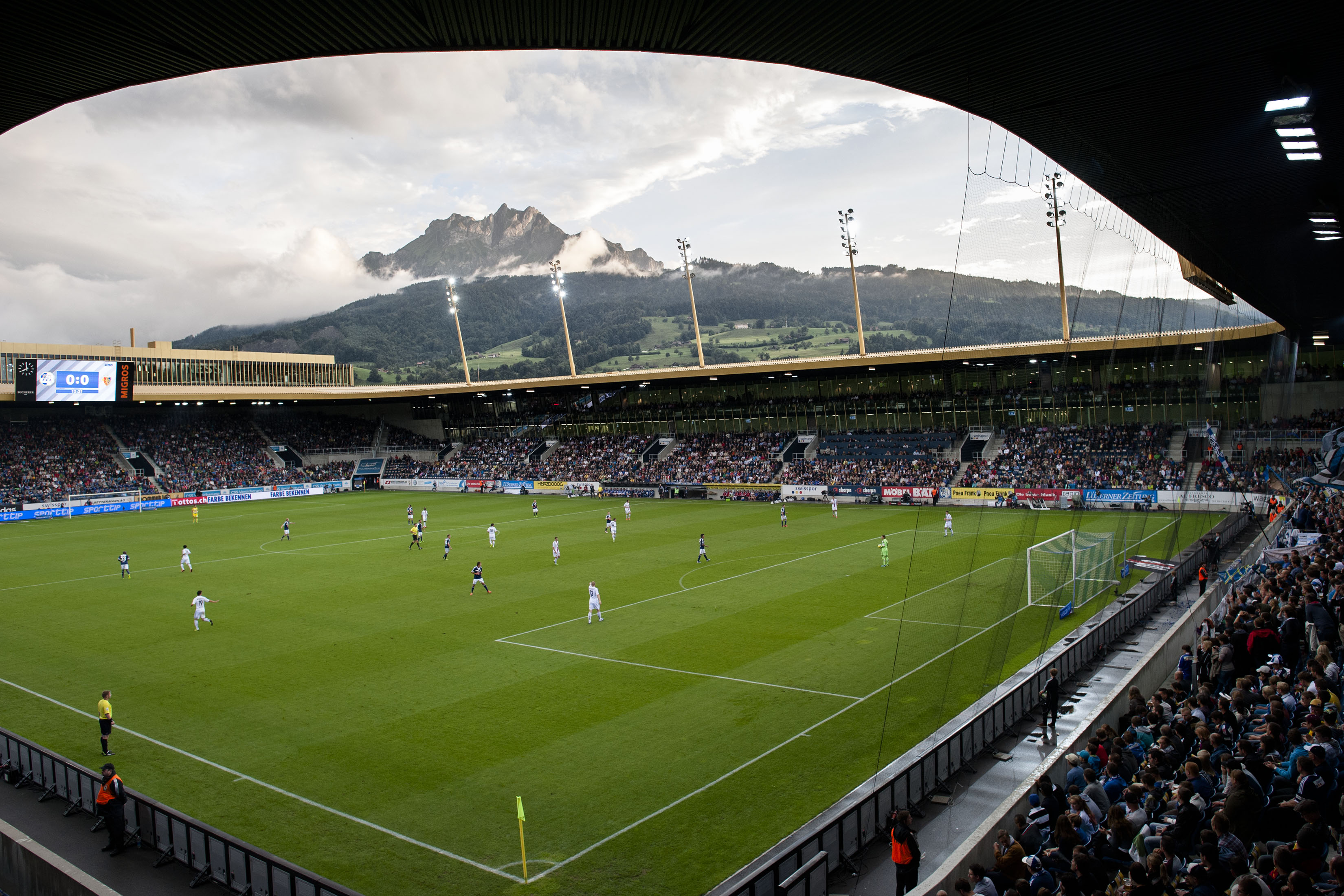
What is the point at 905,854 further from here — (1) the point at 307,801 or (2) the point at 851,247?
(2) the point at 851,247

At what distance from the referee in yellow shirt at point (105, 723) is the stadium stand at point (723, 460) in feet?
155

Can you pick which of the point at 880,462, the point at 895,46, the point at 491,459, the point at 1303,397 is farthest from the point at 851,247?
the point at 895,46

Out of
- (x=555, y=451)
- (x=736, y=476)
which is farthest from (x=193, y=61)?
(x=555, y=451)

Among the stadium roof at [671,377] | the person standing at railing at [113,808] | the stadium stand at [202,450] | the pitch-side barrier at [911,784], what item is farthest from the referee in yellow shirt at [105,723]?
the stadium stand at [202,450]

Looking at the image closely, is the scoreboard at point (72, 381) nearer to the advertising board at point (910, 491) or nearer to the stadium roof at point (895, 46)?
the advertising board at point (910, 491)

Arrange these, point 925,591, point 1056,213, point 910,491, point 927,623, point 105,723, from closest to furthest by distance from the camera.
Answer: point 105,723 < point 1056,213 < point 927,623 < point 925,591 < point 910,491

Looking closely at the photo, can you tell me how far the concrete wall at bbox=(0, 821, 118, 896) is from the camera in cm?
930

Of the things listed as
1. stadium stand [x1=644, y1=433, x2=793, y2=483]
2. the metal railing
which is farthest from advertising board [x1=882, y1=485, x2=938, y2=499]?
the metal railing

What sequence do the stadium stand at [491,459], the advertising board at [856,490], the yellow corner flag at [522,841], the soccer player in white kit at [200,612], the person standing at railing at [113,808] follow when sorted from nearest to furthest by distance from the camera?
the yellow corner flag at [522,841] < the person standing at railing at [113,808] < the soccer player in white kit at [200,612] < the advertising board at [856,490] < the stadium stand at [491,459]

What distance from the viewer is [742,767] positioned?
13.7 meters

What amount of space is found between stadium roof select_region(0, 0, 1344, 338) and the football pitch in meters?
5.85

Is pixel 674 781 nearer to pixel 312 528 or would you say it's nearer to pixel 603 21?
pixel 603 21

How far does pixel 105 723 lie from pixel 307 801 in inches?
201

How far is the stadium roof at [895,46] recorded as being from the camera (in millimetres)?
7773
